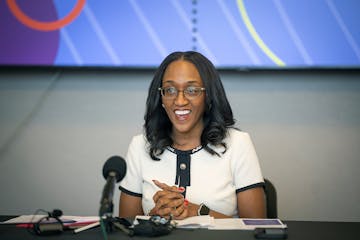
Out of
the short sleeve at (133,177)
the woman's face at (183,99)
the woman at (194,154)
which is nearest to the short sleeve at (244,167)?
the woman at (194,154)

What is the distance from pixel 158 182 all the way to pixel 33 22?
55.2 inches

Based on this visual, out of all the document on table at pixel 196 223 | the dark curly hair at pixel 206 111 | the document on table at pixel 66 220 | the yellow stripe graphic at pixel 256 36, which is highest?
the yellow stripe graphic at pixel 256 36

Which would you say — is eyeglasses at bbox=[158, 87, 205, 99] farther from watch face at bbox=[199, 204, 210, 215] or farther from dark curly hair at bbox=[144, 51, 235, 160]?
watch face at bbox=[199, 204, 210, 215]

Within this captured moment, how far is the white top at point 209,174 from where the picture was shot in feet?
6.53

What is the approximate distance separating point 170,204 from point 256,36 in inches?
49.3

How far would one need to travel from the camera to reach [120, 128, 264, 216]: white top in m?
1.99

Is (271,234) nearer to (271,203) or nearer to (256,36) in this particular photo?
(271,203)

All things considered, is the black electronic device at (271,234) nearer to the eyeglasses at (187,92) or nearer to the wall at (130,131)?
the eyeglasses at (187,92)

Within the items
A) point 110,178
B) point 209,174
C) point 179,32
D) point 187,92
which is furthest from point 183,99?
point 110,178

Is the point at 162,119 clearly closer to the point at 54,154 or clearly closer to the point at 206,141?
the point at 206,141

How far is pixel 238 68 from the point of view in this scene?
263cm

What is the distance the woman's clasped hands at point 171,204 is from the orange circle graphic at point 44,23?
135 cm

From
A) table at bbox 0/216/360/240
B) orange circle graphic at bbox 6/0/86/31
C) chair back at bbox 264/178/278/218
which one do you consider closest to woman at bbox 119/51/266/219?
chair back at bbox 264/178/278/218

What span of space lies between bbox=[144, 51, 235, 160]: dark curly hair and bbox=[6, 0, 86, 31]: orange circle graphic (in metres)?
0.85
